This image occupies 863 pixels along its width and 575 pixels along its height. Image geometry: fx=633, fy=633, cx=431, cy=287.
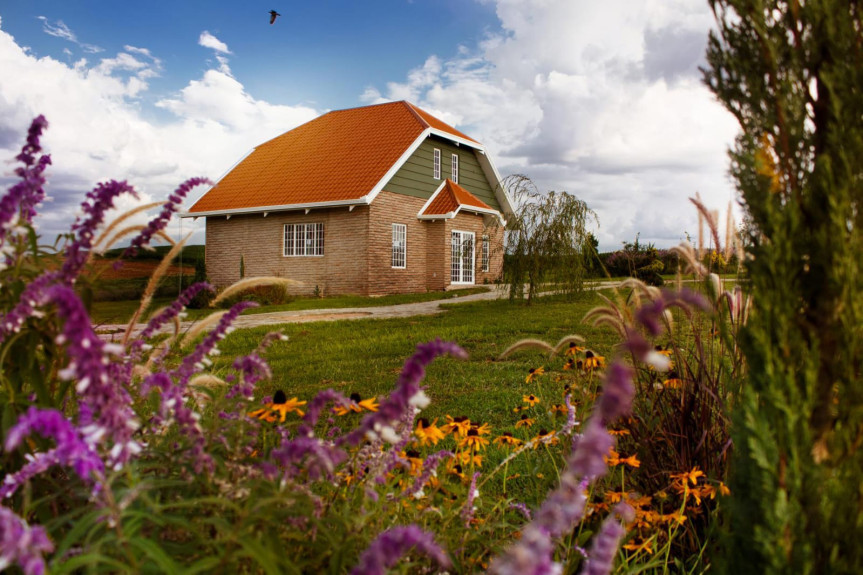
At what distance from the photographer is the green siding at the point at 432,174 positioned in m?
23.9

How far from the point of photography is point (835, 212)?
1.70 meters

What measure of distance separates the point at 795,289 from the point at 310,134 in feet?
90.5

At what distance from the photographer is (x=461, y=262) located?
2520cm

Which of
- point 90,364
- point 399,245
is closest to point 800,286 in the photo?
point 90,364

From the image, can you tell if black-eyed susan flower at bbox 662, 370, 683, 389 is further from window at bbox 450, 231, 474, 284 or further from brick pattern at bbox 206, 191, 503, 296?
window at bbox 450, 231, 474, 284

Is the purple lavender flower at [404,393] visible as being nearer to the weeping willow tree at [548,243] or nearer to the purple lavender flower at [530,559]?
the purple lavender flower at [530,559]

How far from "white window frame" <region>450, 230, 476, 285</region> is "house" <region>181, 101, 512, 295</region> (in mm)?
43

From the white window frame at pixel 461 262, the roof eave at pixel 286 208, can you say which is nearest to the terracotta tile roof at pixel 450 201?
the white window frame at pixel 461 262

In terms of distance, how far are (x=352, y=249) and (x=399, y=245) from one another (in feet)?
6.90

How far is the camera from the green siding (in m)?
23.9

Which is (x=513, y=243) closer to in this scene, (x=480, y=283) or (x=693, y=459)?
(x=480, y=283)

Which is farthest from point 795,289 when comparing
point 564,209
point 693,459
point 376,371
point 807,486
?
point 564,209

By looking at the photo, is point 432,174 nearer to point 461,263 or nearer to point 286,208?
point 461,263

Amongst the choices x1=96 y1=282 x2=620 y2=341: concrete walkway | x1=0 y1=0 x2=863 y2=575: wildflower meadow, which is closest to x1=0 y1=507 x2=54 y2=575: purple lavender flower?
x1=0 y1=0 x2=863 y2=575: wildflower meadow
